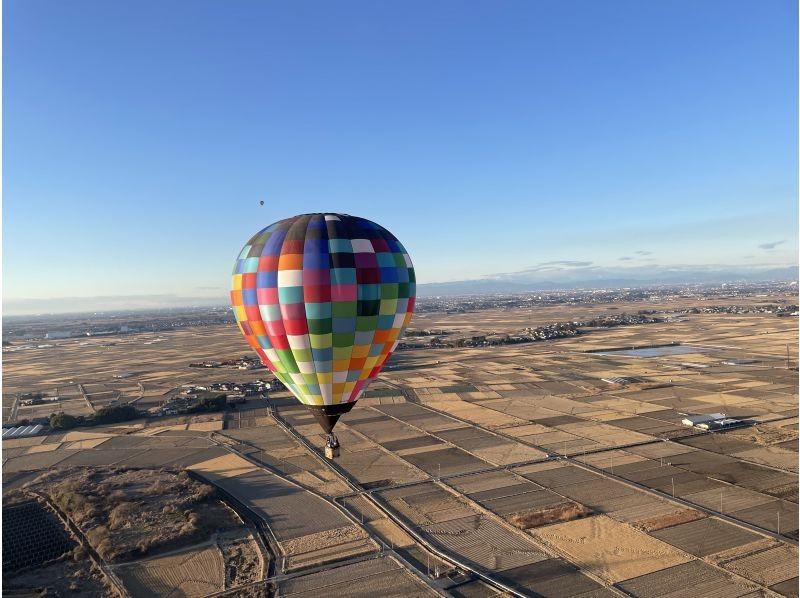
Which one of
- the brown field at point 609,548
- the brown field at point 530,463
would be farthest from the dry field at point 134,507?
the brown field at point 609,548

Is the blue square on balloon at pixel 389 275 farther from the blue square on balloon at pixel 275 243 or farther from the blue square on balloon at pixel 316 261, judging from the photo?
the blue square on balloon at pixel 275 243

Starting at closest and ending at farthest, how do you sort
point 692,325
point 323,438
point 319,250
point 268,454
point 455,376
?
point 319,250, point 268,454, point 323,438, point 455,376, point 692,325

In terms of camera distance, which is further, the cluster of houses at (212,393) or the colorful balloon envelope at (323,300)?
the cluster of houses at (212,393)

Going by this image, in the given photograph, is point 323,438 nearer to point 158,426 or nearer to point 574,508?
point 158,426

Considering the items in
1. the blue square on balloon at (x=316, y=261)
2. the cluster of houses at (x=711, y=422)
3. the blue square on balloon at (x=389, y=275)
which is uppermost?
the blue square on balloon at (x=316, y=261)

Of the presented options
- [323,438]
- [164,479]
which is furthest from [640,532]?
[164,479]

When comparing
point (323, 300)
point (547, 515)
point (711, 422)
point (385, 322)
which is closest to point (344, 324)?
point (323, 300)
